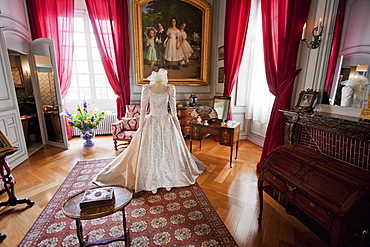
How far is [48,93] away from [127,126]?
2010 mm

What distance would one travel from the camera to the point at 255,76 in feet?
14.3

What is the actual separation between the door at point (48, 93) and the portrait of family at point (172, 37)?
2.06 m

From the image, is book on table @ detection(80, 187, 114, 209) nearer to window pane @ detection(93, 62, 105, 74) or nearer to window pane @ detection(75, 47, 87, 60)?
window pane @ detection(93, 62, 105, 74)

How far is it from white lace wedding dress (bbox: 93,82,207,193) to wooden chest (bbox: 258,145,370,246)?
137cm

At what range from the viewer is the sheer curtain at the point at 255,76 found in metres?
4.03

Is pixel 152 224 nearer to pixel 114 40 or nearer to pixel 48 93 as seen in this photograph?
pixel 48 93

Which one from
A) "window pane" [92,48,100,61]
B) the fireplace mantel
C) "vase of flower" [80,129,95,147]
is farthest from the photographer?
"window pane" [92,48,100,61]

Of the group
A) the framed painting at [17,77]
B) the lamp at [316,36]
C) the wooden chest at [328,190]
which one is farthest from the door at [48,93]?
the lamp at [316,36]

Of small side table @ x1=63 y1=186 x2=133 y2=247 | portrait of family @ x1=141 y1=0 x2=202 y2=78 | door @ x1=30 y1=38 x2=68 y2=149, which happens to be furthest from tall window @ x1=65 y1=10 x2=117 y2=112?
small side table @ x1=63 y1=186 x2=133 y2=247

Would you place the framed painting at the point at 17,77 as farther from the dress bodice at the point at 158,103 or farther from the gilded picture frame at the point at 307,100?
the gilded picture frame at the point at 307,100

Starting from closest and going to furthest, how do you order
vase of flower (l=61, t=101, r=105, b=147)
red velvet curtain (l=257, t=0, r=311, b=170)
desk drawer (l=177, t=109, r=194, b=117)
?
red velvet curtain (l=257, t=0, r=311, b=170), vase of flower (l=61, t=101, r=105, b=147), desk drawer (l=177, t=109, r=194, b=117)

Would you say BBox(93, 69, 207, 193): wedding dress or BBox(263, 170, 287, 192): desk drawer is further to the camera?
BBox(93, 69, 207, 193): wedding dress

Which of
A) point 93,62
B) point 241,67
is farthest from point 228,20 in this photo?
point 93,62

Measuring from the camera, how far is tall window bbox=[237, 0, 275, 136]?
4.04 metres
